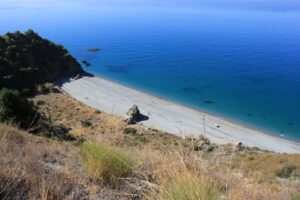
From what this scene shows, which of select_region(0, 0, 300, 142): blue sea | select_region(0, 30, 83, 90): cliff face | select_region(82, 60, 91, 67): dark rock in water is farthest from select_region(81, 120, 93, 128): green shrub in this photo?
select_region(82, 60, 91, 67): dark rock in water

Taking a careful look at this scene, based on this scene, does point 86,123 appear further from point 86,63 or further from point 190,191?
point 86,63

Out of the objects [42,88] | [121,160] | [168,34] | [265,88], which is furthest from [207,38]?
→ [121,160]

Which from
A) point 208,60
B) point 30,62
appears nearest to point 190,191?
point 30,62

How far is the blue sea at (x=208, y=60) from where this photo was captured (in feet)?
174

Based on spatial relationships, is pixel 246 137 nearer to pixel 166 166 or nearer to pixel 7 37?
pixel 166 166

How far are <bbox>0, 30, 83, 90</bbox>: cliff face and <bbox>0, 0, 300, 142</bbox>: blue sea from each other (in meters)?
7.43

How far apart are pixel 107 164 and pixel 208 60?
78327mm

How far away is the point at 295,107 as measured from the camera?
171ft

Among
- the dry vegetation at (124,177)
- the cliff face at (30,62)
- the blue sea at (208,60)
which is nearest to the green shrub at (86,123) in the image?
the cliff face at (30,62)

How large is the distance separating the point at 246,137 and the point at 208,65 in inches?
→ 1521

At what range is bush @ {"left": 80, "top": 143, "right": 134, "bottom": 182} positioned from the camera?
498 cm

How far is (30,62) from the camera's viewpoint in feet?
200

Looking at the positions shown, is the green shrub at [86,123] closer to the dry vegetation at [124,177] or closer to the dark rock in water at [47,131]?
the dark rock in water at [47,131]

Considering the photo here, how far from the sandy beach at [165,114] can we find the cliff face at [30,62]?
4.19 metres
